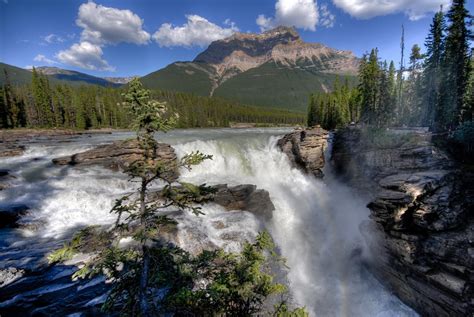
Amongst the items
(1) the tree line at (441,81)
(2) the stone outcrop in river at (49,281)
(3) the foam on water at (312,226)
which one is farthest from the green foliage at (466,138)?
(2) the stone outcrop in river at (49,281)

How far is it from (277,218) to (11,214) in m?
23.6

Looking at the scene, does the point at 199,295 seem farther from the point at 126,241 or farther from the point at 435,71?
the point at 435,71

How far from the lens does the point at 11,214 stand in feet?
66.6

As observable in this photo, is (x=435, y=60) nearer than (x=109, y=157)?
No

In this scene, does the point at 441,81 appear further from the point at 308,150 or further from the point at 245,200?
the point at 245,200

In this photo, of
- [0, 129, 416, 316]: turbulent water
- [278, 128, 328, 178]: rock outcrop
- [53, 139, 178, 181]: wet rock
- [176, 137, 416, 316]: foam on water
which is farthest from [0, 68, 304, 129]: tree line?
[278, 128, 328, 178]: rock outcrop

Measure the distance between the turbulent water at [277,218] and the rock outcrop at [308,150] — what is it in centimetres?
338

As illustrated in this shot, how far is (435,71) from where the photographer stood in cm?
4084

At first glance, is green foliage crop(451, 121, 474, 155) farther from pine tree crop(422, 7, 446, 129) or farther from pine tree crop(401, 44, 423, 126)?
pine tree crop(401, 44, 423, 126)

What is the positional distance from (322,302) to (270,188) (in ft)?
55.8

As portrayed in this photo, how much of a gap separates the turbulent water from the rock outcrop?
3377 mm

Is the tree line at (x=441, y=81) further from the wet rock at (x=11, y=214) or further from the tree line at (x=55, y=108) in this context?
the tree line at (x=55, y=108)

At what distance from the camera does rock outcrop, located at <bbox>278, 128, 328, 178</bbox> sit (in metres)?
39.1

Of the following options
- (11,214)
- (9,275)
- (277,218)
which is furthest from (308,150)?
(9,275)
